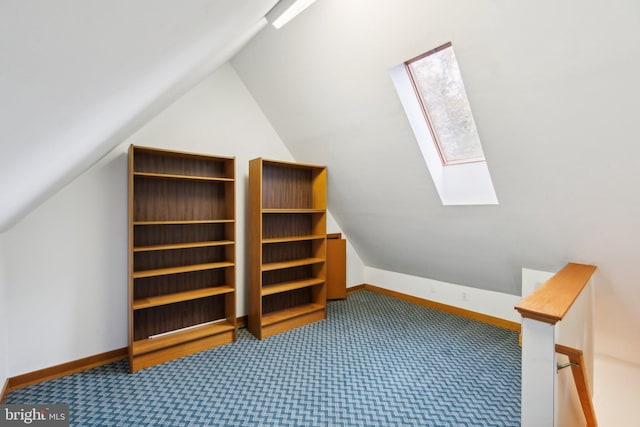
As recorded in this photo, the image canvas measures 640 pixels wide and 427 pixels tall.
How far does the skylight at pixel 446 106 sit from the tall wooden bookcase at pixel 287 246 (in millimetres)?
1349

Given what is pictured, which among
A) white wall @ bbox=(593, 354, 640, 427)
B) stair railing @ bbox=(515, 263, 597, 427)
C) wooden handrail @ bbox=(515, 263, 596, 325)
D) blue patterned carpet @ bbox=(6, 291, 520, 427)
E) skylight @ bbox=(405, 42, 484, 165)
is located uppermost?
skylight @ bbox=(405, 42, 484, 165)

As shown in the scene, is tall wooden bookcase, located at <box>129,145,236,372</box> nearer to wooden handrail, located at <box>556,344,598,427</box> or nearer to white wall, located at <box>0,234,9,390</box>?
white wall, located at <box>0,234,9,390</box>

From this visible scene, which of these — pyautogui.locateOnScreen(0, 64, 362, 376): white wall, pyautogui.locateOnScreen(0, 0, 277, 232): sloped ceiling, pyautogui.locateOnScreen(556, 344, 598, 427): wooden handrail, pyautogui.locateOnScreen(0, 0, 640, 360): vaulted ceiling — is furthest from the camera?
pyautogui.locateOnScreen(0, 64, 362, 376): white wall

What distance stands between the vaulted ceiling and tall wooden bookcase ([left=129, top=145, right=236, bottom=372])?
57 cm

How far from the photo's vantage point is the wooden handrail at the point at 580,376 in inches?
57.1

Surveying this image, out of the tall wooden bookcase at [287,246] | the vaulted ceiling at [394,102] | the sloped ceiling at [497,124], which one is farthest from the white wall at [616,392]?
the tall wooden bookcase at [287,246]

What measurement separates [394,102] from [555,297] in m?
1.66

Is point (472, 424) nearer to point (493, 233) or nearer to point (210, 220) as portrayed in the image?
point (493, 233)

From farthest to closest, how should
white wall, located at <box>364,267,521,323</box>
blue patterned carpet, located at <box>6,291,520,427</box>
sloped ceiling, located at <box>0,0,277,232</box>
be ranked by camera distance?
white wall, located at <box>364,267,521,323</box>
blue patterned carpet, located at <box>6,291,520,427</box>
sloped ceiling, located at <box>0,0,277,232</box>

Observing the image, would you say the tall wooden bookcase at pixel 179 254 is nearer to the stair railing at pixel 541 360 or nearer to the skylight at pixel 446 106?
the skylight at pixel 446 106

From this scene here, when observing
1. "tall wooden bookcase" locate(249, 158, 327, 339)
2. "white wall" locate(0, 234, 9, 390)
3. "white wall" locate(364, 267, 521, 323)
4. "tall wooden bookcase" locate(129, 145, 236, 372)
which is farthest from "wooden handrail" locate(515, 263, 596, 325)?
"white wall" locate(0, 234, 9, 390)

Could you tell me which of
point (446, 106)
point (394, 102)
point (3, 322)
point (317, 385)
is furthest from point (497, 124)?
point (3, 322)

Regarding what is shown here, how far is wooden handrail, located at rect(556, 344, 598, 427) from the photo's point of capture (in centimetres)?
145

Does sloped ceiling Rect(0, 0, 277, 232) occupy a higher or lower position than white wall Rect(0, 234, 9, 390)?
higher
